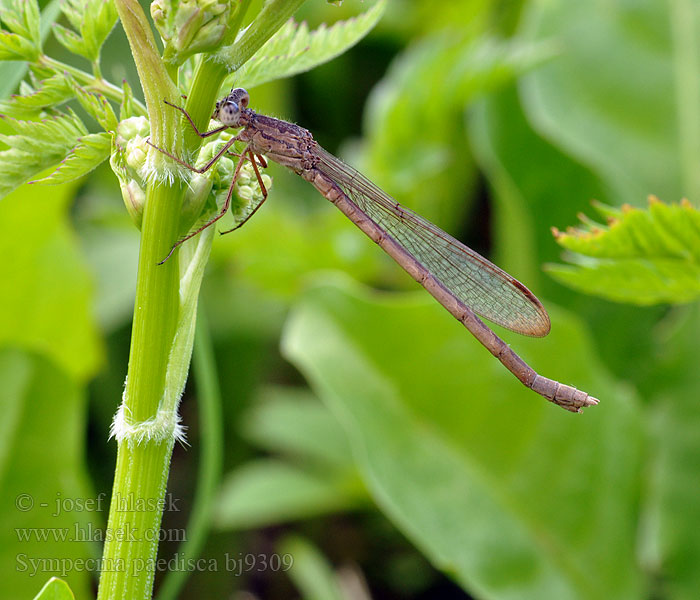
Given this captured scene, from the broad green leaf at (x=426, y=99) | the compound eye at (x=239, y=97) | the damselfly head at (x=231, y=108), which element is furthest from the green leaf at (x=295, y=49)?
the broad green leaf at (x=426, y=99)

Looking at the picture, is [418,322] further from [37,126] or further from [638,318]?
[37,126]

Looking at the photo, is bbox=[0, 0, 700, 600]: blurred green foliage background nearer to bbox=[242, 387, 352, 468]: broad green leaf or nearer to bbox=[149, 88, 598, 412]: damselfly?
bbox=[242, 387, 352, 468]: broad green leaf

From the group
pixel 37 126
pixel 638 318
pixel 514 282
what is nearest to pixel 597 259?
pixel 514 282

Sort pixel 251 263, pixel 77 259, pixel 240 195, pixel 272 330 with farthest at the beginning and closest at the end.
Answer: pixel 272 330, pixel 251 263, pixel 77 259, pixel 240 195

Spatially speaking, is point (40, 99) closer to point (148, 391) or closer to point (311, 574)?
point (148, 391)

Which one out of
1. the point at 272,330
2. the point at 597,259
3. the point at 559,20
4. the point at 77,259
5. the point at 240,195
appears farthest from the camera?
the point at 272,330

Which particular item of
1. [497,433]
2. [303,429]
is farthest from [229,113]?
[303,429]
